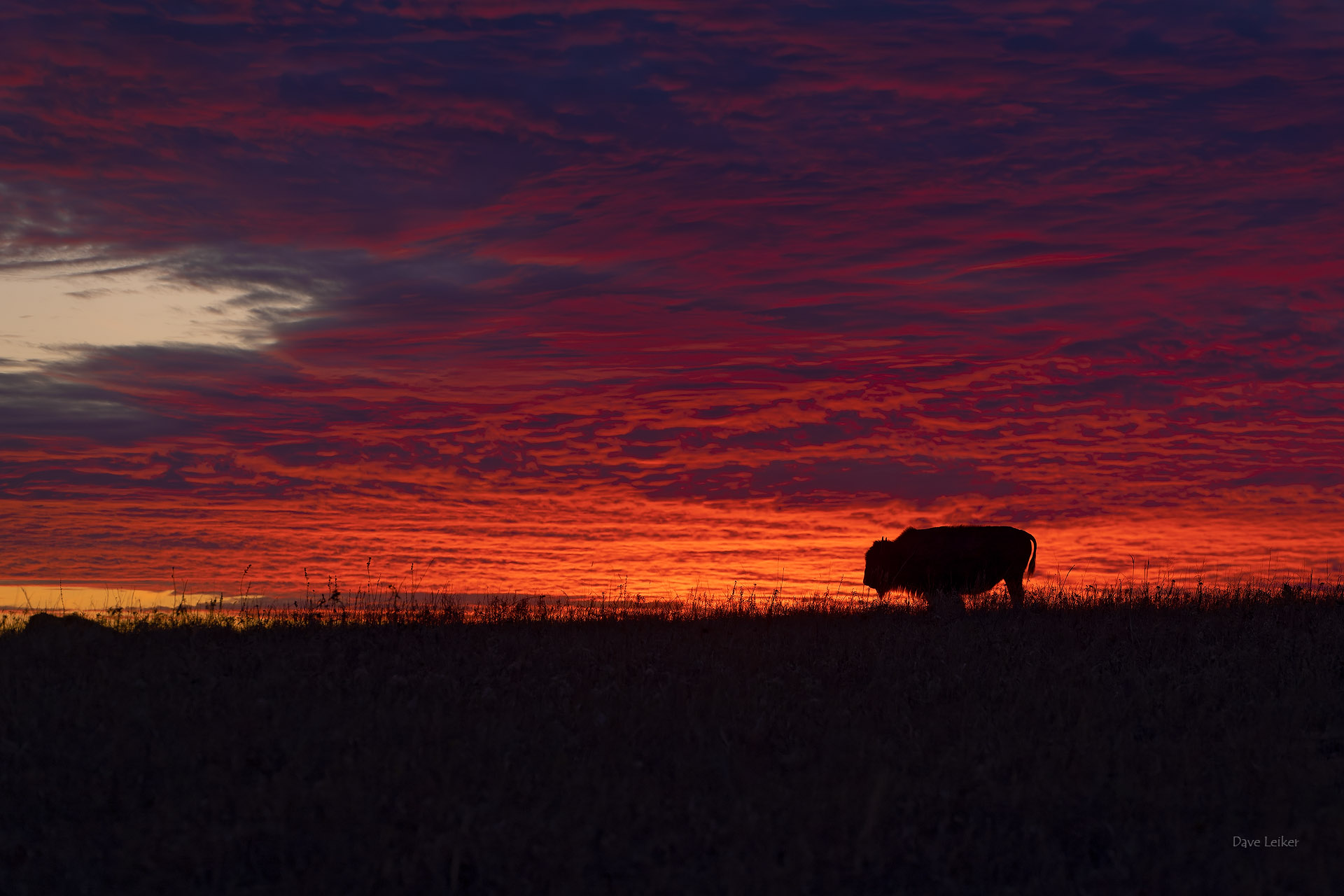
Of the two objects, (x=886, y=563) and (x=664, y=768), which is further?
(x=886, y=563)

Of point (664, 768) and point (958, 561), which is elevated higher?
point (958, 561)

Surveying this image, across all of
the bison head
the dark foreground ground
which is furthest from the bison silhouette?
the dark foreground ground

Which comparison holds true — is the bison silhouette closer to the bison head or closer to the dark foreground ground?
the bison head

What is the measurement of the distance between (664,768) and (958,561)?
1733 cm

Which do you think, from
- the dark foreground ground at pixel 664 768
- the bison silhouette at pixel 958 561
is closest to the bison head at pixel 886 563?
the bison silhouette at pixel 958 561

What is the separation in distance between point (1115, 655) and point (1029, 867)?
276 inches

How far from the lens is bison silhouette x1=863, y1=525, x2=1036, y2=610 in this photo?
2505 centimetres

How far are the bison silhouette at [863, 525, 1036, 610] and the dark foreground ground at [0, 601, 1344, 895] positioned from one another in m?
10.7

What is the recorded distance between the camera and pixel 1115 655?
13.8m

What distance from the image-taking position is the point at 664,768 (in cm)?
925

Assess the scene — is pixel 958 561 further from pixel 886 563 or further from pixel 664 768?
pixel 664 768

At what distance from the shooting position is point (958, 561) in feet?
82.7

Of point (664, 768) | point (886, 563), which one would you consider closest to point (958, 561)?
point (886, 563)

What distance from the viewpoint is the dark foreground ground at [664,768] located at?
297 inches
